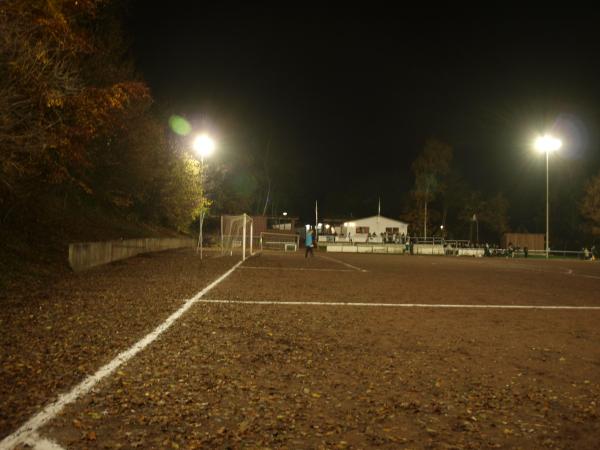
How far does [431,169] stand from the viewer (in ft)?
191

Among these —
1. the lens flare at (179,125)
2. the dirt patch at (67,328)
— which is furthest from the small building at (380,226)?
the dirt patch at (67,328)

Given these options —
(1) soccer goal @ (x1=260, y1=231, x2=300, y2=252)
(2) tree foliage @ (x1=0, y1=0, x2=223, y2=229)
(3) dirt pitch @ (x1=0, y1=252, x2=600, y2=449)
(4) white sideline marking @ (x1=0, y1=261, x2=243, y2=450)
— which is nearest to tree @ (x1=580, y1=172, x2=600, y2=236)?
(1) soccer goal @ (x1=260, y1=231, x2=300, y2=252)

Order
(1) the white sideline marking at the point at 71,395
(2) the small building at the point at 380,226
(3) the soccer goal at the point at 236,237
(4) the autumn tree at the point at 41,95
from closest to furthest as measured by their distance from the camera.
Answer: (1) the white sideline marking at the point at 71,395
(4) the autumn tree at the point at 41,95
(3) the soccer goal at the point at 236,237
(2) the small building at the point at 380,226

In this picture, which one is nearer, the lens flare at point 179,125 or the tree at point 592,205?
the lens flare at point 179,125

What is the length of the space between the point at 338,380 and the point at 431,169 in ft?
185

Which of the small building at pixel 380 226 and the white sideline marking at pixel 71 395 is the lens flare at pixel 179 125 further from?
the small building at pixel 380 226

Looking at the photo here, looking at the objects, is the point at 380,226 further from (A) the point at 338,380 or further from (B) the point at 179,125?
(A) the point at 338,380

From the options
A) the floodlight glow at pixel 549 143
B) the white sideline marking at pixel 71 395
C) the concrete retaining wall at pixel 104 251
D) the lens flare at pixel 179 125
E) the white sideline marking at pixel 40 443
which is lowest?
the white sideline marking at pixel 40 443

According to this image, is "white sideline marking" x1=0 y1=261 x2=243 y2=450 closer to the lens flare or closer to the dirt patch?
the dirt patch

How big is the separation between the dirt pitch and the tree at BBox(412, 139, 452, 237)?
2008 inches

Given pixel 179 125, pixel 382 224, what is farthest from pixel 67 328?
pixel 382 224

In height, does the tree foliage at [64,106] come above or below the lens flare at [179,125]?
below

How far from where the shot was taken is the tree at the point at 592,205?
172ft

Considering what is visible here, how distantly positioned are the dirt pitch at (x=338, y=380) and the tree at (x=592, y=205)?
51.4 m
